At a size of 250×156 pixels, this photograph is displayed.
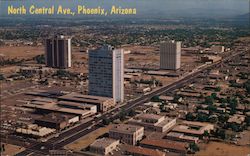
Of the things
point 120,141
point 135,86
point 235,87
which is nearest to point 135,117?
point 120,141

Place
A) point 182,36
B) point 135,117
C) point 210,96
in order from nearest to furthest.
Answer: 1. point 135,117
2. point 210,96
3. point 182,36

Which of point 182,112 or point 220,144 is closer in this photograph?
point 220,144

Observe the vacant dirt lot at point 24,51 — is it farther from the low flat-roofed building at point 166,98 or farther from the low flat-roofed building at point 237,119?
the low flat-roofed building at point 237,119

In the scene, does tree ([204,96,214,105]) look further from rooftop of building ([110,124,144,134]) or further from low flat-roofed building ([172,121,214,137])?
rooftop of building ([110,124,144,134])

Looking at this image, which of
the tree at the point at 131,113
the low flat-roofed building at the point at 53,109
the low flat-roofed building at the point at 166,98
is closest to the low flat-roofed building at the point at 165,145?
the tree at the point at 131,113

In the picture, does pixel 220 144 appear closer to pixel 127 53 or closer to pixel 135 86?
pixel 135 86

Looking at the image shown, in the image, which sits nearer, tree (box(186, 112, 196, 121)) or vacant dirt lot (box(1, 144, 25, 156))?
vacant dirt lot (box(1, 144, 25, 156))

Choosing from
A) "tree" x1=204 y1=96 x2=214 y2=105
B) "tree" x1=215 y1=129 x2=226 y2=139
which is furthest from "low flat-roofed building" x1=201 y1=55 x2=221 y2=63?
"tree" x1=215 y1=129 x2=226 y2=139
